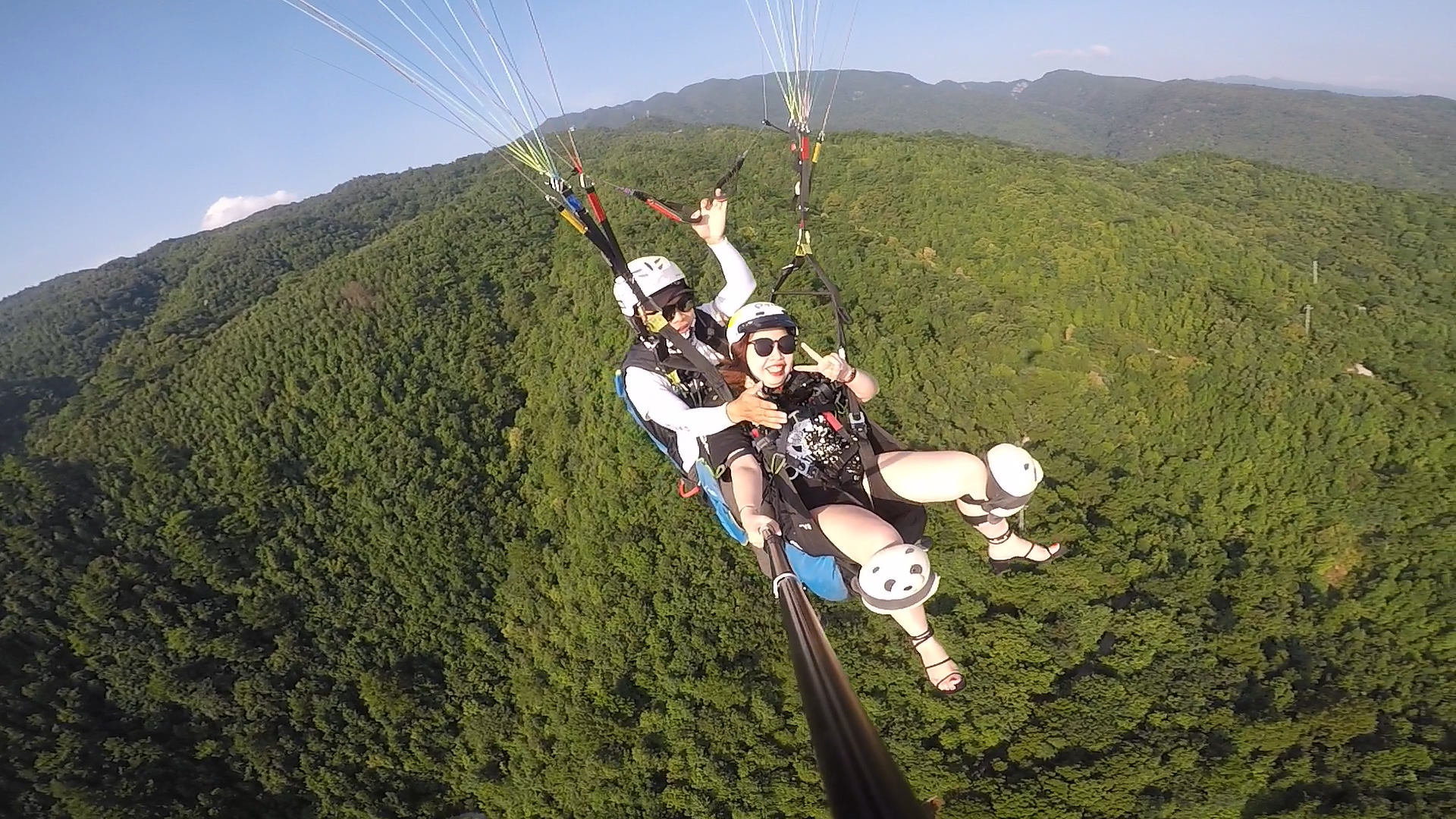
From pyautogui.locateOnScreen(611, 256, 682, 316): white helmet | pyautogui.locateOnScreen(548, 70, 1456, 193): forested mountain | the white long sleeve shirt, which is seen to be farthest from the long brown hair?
pyautogui.locateOnScreen(548, 70, 1456, 193): forested mountain

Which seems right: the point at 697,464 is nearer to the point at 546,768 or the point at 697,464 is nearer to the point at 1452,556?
the point at 546,768

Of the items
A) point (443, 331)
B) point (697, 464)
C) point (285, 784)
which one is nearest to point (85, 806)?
point (285, 784)

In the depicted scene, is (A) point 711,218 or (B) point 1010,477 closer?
(B) point 1010,477

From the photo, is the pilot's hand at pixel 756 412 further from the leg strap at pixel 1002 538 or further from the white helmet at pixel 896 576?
the leg strap at pixel 1002 538

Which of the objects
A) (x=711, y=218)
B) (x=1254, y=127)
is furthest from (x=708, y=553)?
(x=1254, y=127)

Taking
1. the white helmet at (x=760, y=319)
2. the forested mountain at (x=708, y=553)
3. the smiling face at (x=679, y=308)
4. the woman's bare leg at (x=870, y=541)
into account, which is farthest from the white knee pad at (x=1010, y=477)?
the forested mountain at (x=708, y=553)

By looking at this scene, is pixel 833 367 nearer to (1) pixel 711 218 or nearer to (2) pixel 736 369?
(2) pixel 736 369

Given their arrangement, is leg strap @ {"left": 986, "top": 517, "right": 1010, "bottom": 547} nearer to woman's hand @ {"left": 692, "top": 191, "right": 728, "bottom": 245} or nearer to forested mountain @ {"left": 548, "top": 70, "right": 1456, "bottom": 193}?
woman's hand @ {"left": 692, "top": 191, "right": 728, "bottom": 245}
